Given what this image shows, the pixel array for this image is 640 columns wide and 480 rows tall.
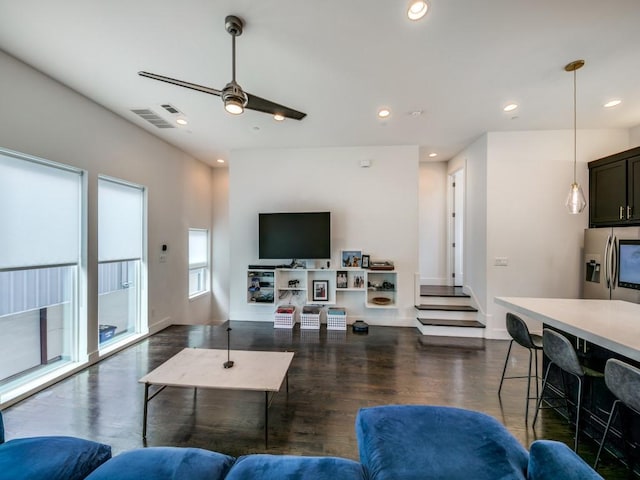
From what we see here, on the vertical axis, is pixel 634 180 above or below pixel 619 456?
above

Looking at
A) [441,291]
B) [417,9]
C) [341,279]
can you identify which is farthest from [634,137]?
[341,279]

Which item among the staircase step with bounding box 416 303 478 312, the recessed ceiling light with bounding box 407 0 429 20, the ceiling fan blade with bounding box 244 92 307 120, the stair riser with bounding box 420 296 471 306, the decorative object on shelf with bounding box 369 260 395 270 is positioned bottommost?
the staircase step with bounding box 416 303 478 312

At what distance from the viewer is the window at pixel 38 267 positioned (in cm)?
250

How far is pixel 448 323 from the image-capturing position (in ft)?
13.8

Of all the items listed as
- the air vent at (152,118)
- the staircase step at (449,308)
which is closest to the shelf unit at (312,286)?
the staircase step at (449,308)

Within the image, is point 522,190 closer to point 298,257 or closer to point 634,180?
point 634,180

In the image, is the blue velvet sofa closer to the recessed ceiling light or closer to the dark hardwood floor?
the dark hardwood floor

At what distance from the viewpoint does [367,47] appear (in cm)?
229

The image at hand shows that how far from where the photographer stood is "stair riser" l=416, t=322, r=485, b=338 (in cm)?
413

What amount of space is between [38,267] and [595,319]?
5.12 meters

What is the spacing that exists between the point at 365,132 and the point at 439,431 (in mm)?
3956

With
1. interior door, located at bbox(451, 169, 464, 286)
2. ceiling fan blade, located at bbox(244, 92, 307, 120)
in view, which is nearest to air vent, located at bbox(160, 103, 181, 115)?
ceiling fan blade, located at bbox(244, 92, 307, 120)

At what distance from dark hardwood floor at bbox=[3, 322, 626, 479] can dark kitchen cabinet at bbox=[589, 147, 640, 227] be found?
222cm

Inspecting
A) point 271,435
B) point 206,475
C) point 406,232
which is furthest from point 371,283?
point 206,475
